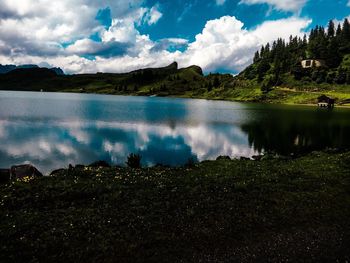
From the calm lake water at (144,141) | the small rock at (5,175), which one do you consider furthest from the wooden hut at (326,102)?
the small rock at (5,175)

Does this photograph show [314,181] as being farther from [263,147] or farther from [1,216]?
[263,147]

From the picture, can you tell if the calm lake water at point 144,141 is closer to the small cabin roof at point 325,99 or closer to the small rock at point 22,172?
the small rock at point 22,172

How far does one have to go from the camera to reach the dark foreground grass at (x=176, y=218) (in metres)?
15.1

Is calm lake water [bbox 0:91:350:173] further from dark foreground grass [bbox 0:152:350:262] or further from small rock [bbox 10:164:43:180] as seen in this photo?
dark foreground grass [bbox 0:152:350:262]

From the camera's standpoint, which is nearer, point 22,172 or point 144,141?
point 22,172

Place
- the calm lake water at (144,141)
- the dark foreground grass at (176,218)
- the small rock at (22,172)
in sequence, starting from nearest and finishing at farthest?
1. the dark foreground grass at (176,218)
2. the small rock at (22,172)
3. the calm lake water at (144,141)

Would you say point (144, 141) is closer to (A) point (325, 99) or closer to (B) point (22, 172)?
(B) point (22, 172)

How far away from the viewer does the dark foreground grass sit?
15070 millimetres

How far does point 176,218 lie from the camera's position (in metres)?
19.0

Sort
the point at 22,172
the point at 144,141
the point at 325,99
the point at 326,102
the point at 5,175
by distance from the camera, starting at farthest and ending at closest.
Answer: the point at 325,99 → the point at 326,102 → the point at 144,141 → the point at 5,175 → the point at 22,172

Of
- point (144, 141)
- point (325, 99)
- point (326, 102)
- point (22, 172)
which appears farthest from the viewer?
point (325, 99)

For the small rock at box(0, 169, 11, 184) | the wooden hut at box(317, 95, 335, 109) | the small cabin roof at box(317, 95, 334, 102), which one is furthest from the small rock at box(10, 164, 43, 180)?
the small cabin roof at box(317, 95, 334, 102)

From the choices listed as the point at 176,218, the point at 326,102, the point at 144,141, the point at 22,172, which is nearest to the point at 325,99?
the point at 326,102

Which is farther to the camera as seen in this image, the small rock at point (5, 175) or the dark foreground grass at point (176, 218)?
the small rock at point (5, 175)
